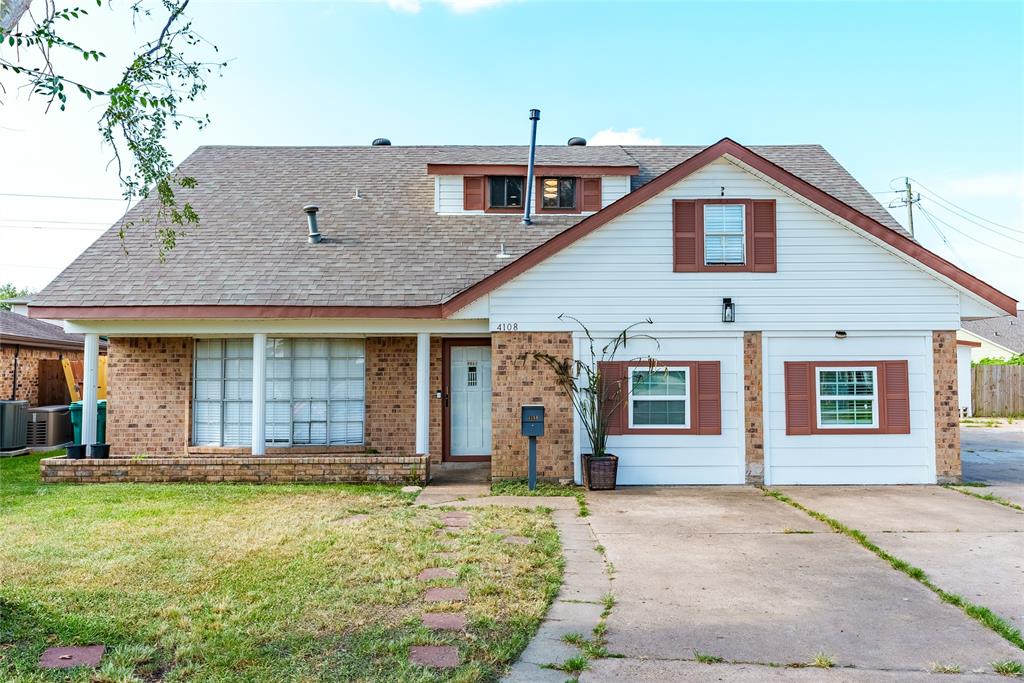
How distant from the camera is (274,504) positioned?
8.79 m

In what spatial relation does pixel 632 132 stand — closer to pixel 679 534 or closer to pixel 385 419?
pixel 385 419

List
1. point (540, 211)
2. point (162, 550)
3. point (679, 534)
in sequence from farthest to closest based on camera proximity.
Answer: point (540, 211), point (679, 534), point (162, 550)

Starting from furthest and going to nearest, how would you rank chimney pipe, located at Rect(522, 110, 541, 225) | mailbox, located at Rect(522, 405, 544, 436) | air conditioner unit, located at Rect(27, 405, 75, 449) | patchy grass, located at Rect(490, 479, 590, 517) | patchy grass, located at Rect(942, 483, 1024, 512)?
1. air conditioner unit, located at Rect(27, 405, 75, 449)
2. chimney pipe, located at Rect(522, 110, 541, 225)
3. mailbox, located at Rect(522, 405, 544, 436)
4. patchy grass, located at Rect(490, 479, 590, 517)
5. patchy grass, located at Rect(942, 483, 1024, 512)

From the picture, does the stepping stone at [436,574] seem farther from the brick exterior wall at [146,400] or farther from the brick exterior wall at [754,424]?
the brick exterior wall at [146,400]

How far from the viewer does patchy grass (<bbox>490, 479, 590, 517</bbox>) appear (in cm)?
978

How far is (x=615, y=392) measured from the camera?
1062 centimetres

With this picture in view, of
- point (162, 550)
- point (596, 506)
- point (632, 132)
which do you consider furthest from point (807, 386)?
point (632, 132)

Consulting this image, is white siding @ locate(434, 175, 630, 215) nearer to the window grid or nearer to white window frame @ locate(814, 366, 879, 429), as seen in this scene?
the window grid

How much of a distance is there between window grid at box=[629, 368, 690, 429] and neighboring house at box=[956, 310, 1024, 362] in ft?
87.5

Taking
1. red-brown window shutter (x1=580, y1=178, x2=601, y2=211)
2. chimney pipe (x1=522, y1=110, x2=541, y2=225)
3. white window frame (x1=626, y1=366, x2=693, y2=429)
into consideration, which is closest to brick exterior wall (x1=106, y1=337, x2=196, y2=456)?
chimney pipe (x1=522, y1=110, x2=541, y2=225)

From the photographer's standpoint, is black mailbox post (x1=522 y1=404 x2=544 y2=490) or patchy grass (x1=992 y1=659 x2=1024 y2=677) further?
black mailbox post (x1=522 y1=404 x2=544 y2=490)

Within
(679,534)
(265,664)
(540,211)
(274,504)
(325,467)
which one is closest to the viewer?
(265,664)

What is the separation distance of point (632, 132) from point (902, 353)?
16305mm

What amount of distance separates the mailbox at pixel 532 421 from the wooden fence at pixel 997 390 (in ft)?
72.7
